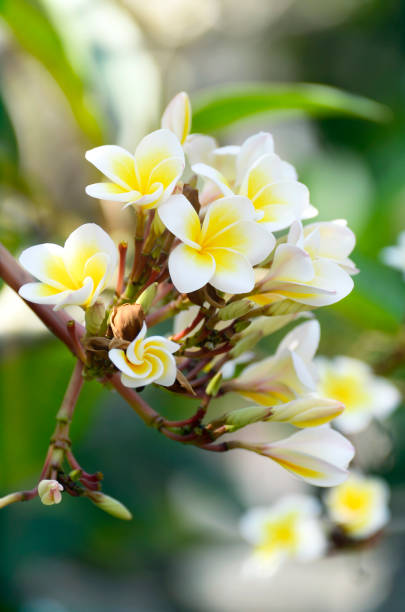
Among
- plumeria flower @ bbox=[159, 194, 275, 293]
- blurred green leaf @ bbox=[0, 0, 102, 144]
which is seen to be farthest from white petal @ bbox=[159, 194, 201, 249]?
blurred green leaf @ bbox=[0, 0, 102, 144]

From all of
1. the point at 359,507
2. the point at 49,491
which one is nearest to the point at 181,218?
the point at 49,491

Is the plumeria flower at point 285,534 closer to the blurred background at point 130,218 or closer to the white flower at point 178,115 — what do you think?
the blurred background at point 130,218

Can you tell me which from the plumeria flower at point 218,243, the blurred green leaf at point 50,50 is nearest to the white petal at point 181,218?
the plumeria flower at point 218,243

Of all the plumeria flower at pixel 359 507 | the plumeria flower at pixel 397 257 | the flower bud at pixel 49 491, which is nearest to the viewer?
the flower bud at pixel 49 491

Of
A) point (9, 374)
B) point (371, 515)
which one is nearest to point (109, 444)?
point (9, 374)

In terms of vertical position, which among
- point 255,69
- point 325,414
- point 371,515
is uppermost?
point 255,69

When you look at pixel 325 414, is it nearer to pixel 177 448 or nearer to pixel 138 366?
pixel 138 366

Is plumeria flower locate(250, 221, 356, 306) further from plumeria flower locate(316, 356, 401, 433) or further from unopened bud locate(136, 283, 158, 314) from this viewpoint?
Answer: plumeria flower locate(316, 356, 401, 433)
